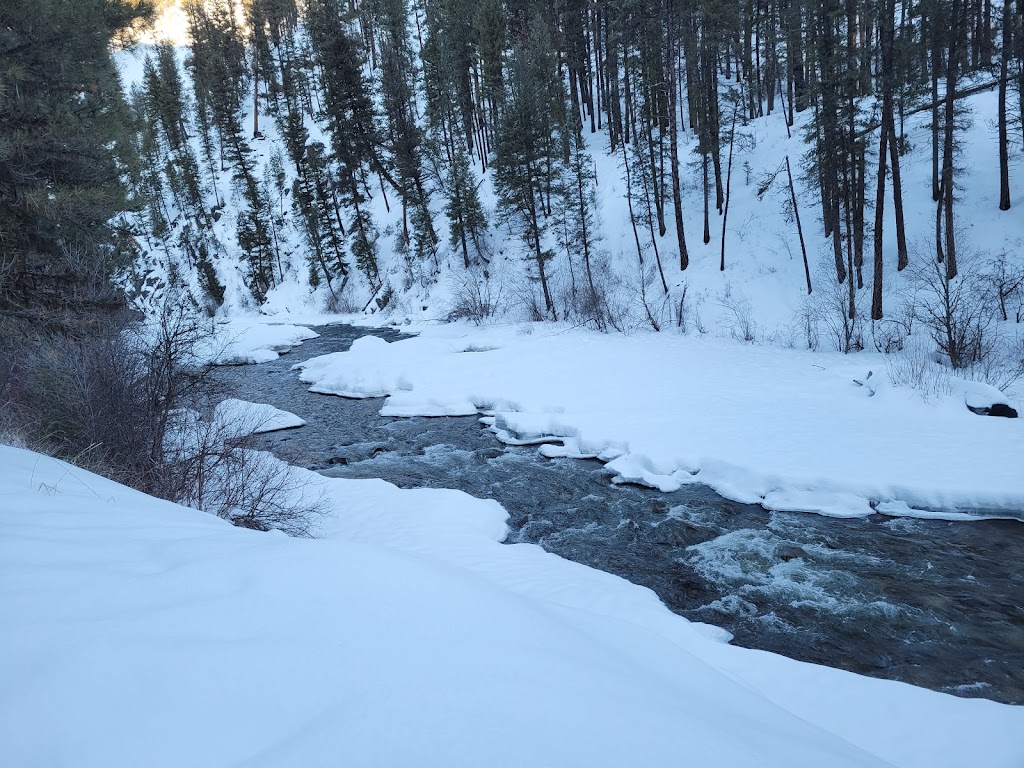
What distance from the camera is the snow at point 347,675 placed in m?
1.70

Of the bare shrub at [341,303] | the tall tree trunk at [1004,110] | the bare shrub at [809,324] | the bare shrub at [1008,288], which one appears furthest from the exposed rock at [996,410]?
the bare shrub at [341,303]

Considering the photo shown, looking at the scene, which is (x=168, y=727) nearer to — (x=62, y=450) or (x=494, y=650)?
(x=494, y=650)

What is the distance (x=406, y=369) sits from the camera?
17.8 m

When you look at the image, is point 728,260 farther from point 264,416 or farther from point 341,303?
point 341,303

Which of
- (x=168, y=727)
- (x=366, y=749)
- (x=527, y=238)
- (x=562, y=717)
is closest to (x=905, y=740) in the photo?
(x=562, y=717)

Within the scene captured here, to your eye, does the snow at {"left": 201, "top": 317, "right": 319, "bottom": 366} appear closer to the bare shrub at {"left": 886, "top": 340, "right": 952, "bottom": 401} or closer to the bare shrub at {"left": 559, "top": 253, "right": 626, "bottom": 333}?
the bare shrub at {"left": 559, "top": 253, "right": 626, "bottom": 333}

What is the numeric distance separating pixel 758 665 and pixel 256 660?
3.66 m

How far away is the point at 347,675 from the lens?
2.08m

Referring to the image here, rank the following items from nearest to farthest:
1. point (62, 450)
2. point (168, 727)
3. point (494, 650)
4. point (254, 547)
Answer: point (168, 727) < point (494, 650) < point (254, 547) < point (62, 450)

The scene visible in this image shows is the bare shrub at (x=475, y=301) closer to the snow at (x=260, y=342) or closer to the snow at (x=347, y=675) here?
the snow at (x=260, y=342)

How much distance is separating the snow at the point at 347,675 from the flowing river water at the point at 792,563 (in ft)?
4.63

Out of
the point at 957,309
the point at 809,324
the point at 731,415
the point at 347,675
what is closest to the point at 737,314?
the point at 809,324

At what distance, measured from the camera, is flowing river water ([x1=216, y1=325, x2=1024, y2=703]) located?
194 inches

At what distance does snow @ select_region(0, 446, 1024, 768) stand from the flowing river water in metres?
1.41
